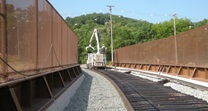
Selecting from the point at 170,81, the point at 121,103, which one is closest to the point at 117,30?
the point at 170,81

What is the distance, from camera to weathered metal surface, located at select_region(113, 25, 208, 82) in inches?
851

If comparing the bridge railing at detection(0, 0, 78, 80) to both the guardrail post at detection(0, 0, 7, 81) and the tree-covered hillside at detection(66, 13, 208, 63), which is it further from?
the tree-covered hillside at detection(66, 13, 208, 63)

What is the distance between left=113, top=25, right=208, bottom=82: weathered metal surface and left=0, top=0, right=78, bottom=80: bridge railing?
11076 mm

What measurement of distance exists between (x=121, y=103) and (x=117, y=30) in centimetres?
10739

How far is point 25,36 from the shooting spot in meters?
8.50

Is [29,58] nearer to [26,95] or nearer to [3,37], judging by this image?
[26,95]

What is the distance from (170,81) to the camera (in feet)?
74.4

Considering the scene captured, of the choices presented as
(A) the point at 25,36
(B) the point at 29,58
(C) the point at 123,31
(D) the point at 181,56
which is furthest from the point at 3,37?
(C) the point at 123,31

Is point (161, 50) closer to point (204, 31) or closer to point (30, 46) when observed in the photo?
point (204, 31)

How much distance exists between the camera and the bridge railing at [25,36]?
22.0ft

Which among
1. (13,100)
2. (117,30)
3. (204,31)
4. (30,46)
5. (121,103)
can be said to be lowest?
(121,103)

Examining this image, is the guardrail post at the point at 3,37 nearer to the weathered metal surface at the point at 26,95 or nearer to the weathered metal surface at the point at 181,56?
the weathered metal surface at the point at 26,95

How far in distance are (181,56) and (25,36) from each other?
20695 mm

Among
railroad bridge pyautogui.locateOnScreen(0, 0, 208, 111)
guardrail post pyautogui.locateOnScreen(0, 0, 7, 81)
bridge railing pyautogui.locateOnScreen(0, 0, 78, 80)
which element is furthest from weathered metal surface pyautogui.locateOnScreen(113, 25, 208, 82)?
guardrail post pyautogui.locateOnScreen(0, 0, 7, 81)
